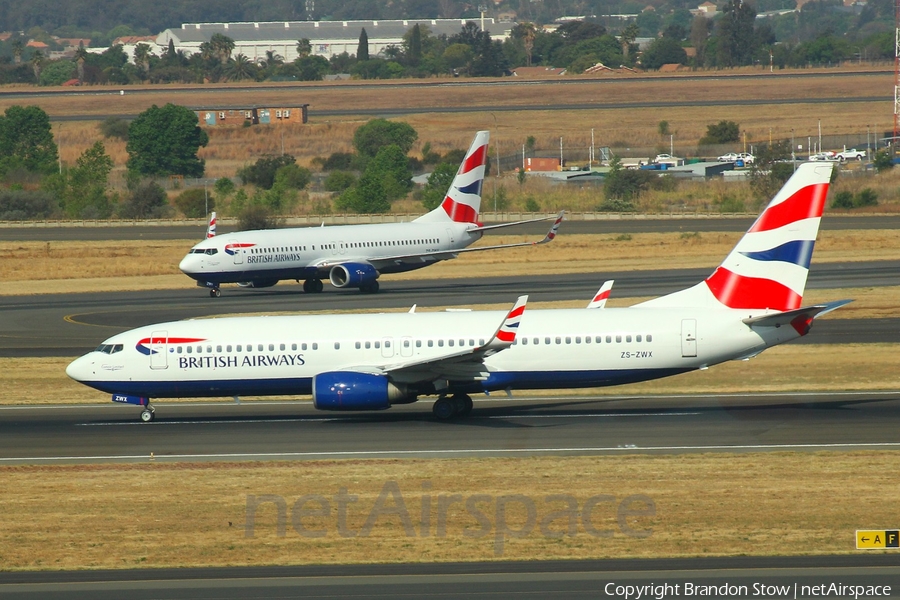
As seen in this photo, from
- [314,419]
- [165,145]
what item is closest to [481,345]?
[314,419]

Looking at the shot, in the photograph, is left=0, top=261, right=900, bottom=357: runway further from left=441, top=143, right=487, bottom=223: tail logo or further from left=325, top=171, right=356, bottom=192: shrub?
left=325, top=171, right=356, bottom=192: shrub

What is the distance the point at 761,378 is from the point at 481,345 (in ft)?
38.8

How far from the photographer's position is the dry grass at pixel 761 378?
38625mm

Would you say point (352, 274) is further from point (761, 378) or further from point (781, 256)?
point (781, 256)

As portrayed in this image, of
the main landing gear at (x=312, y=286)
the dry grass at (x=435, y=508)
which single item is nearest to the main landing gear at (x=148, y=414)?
the dry grass at (x=435, y=508)

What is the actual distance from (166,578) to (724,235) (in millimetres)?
66904

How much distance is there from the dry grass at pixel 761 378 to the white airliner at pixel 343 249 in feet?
66.1

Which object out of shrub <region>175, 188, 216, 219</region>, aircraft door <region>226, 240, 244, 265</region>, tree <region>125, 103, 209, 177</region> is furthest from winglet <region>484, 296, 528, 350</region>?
tree <region>125, 103, 209, 177</region>

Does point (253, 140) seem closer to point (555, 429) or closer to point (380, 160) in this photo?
point (380, 160)

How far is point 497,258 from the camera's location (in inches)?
3100

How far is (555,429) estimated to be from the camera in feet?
108

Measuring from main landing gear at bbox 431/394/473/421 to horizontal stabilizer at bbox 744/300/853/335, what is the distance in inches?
335

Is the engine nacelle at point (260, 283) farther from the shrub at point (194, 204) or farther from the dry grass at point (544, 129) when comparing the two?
the dry grass at point (544, 129)

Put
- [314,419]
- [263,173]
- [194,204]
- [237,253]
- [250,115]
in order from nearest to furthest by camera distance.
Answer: [314,419], [237,253], [194,204], [263,173], [250,115]
